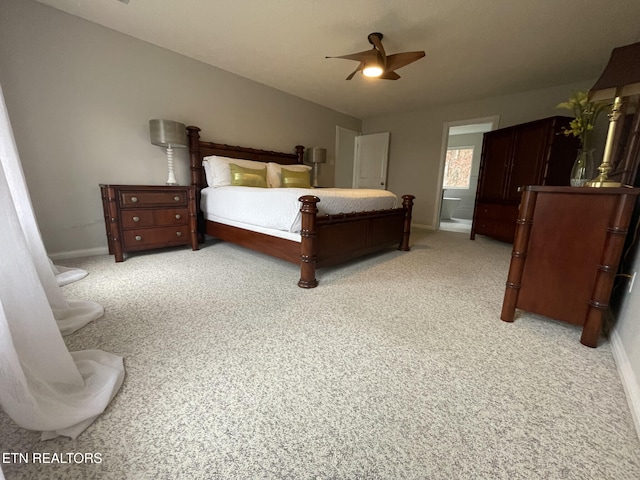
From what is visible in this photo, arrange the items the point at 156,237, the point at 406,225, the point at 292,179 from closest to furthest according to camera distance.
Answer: the point at 156,237 → the point at 406,225 → the point at 292,179

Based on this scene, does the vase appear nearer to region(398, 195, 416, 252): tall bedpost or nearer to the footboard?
the footboard

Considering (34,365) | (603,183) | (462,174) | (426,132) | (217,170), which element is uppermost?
(426,132)

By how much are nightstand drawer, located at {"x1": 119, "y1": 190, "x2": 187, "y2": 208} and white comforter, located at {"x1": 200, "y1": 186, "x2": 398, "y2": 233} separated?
0.37 m

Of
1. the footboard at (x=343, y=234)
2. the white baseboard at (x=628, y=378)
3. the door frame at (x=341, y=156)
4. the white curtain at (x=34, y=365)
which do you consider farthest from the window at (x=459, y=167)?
the white curtain at (x=34, y=365)

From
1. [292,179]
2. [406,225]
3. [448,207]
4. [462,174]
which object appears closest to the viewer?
[406,225]

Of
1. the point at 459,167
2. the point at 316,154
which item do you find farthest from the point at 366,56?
the point at 459,167

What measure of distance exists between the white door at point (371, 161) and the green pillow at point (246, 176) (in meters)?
3.12

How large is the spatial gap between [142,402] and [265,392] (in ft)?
1.43

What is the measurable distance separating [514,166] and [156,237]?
4.72 m

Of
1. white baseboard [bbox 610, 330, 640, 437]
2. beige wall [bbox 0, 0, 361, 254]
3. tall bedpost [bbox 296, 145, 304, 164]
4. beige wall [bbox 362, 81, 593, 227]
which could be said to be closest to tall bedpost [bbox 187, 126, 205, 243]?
beige wall [bbox 0, 0, 361, 254]

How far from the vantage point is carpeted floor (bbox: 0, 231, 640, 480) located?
74 centimetres

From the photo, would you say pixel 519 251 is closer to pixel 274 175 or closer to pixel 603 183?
pixel 603 183

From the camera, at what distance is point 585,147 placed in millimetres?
1521

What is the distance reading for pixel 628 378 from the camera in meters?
1.04
